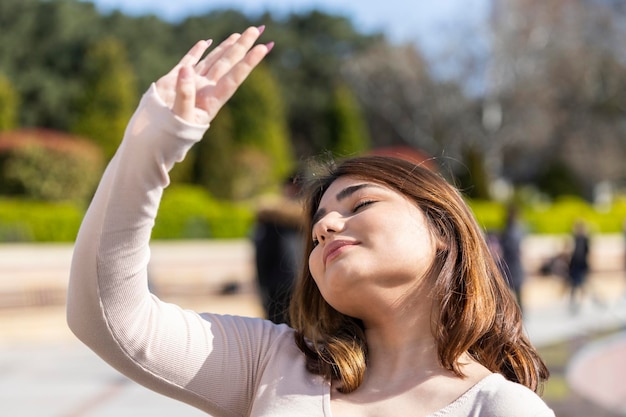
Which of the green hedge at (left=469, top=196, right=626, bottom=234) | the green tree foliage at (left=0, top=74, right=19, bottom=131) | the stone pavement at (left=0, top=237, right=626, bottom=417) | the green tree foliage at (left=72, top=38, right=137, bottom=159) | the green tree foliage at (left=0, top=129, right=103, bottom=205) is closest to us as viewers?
the stone pavement at (left=0, top=237, right=626, bottom=417)

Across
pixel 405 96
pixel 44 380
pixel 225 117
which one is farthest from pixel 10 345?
pixel 405 96

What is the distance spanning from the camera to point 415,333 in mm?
1400

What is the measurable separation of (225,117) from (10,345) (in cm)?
1601

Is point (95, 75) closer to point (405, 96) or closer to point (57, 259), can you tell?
point (405, 96)

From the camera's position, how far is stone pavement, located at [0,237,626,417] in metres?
6.54

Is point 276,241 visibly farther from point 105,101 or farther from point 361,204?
point 105,101

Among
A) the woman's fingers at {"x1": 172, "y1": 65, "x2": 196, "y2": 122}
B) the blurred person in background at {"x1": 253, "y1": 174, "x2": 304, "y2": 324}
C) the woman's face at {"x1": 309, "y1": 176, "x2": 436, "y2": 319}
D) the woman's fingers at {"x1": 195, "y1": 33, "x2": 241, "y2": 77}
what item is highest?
the woman's fingers at {"x1": 195, "y1": 33, "x2": 241, "y2": 77}

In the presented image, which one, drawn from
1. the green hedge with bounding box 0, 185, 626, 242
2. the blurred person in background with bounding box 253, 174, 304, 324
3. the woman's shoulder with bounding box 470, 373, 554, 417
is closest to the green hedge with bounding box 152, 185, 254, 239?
the green hedge with bounding box 0, 185, 626, 242

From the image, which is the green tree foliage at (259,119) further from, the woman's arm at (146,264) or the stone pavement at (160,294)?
the woman's arm at (146,264)

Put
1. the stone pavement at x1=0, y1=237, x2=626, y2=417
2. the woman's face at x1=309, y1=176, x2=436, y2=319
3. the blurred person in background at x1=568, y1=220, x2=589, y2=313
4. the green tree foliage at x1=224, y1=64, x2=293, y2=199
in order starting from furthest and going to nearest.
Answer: the green tree foliage at x1=224, y1=64, x2=293, y2=199, the blurred person in background at x1=568, y1=220, x2=589, y2=313, the stone pavement at x1=0, y1=237, x2=626, y2=417, the woman's face at x1=309, y1=176, x2=436, y2=319

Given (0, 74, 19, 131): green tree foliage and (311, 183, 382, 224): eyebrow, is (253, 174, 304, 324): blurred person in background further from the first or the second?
(0, 74, 19, 131): green tree foliage

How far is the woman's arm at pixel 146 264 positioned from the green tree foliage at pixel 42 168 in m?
16.1

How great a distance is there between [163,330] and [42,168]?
16311mm

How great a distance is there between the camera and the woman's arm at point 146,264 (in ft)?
4.02
